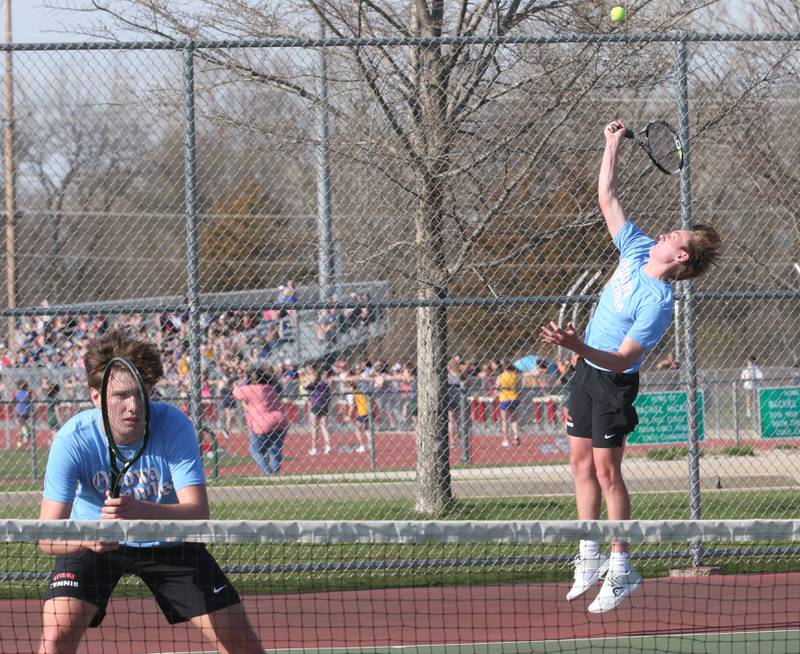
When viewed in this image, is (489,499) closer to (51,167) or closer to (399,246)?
(399,246)

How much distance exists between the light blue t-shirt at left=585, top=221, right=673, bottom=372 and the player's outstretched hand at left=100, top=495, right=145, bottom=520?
268cm

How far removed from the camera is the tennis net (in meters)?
4.06

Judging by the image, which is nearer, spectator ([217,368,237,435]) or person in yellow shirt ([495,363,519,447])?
spectator ([217,368,237,435])

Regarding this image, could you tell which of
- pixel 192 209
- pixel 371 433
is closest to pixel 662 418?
pixel 192 209

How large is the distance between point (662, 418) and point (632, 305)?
2.25m

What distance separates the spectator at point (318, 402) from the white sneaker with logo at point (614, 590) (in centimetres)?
673

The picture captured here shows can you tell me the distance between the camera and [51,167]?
962 centimetres

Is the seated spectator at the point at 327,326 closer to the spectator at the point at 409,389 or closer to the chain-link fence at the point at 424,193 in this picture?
the chain-link fence at the point at 424,193

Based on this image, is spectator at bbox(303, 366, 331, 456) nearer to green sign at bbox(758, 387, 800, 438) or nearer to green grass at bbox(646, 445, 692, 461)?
green grass at bbox(646, 445, 692, 461)

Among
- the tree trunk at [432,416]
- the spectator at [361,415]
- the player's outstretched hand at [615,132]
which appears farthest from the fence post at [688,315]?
the spectator at [361,415]

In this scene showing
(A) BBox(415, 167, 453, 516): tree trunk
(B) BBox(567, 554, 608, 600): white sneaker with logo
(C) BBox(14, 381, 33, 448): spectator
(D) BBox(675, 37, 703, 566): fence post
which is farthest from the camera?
(C) BBox(14, 381, 33, 448): spectator

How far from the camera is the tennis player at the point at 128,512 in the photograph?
3998 millimetres

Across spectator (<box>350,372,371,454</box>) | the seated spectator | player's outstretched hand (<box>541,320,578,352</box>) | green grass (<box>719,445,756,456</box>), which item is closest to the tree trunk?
player's outstretched hand (<box>541,320,578,352</box>)

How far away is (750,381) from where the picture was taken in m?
13.4
